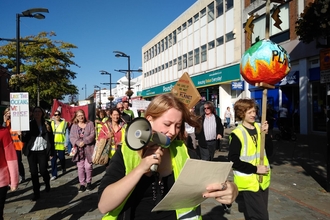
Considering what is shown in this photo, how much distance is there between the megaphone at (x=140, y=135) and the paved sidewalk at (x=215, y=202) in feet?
11.5

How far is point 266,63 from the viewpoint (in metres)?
3.21

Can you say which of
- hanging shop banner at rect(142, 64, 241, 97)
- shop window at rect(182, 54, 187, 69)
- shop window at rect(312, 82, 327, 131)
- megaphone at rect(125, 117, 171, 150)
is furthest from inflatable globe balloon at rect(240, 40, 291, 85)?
shop window at rect(182, 54, 187, 69)

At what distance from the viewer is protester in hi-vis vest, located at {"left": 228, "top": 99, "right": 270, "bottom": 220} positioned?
10.4 ft

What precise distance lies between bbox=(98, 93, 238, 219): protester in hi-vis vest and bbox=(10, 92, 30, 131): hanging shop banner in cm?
502

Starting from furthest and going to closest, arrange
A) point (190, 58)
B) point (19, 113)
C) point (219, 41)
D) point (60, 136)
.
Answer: point (190, 58) < point (219, 41) < point (60, 136) < point (19, 113)

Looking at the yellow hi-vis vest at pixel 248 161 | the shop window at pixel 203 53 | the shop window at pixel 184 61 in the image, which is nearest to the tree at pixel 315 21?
the yellow hi-vis vest at pixel 248 161

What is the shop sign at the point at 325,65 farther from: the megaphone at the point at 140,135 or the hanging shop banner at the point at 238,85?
the hanging shop banner at the point at 238,85

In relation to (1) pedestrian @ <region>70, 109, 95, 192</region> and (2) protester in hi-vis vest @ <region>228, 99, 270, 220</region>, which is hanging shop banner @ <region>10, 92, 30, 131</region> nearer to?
(1) pedestrian @ <region>70, 109, 95, 192</region>

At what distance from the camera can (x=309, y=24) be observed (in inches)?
218

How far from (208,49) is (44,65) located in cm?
1434

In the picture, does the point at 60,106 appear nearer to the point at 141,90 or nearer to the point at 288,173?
the point at 288,173

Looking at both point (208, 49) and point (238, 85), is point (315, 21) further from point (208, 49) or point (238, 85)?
point (208, 49)

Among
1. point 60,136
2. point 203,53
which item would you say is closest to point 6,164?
point 60,136

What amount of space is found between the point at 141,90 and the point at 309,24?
46.3 m
